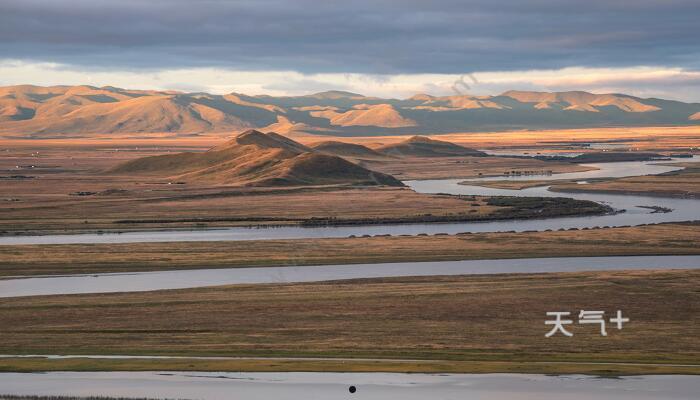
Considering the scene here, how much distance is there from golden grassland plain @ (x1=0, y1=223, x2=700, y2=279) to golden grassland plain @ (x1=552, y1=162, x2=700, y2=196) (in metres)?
50.0

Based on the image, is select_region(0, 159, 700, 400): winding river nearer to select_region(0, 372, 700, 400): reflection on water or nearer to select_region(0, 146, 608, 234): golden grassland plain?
select_region(0, 372, 700, 400): reflection on water

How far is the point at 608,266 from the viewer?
74.2 m

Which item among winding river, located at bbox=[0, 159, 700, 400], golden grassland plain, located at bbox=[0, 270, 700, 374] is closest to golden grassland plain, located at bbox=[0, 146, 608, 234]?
winding river, located at bbox=[0, 159, 700, 400]

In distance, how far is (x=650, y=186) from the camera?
493 ft

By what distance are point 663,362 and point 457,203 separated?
278 feet

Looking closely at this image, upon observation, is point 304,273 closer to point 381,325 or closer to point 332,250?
point 332,250

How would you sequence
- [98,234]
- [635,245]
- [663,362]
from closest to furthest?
[663,362]
[635,245]
[98,234]

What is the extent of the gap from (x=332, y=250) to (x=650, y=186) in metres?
80.0

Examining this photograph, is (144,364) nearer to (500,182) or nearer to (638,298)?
(638,298)

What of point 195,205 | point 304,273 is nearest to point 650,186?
point 195,205

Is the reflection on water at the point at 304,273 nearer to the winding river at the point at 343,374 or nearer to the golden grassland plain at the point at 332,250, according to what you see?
the winding river at the point at 343,374

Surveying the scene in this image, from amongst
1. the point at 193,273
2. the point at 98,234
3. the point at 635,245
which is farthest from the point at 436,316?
the point at 98,234

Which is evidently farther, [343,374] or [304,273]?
[304,273]

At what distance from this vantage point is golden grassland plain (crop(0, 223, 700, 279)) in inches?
3009
